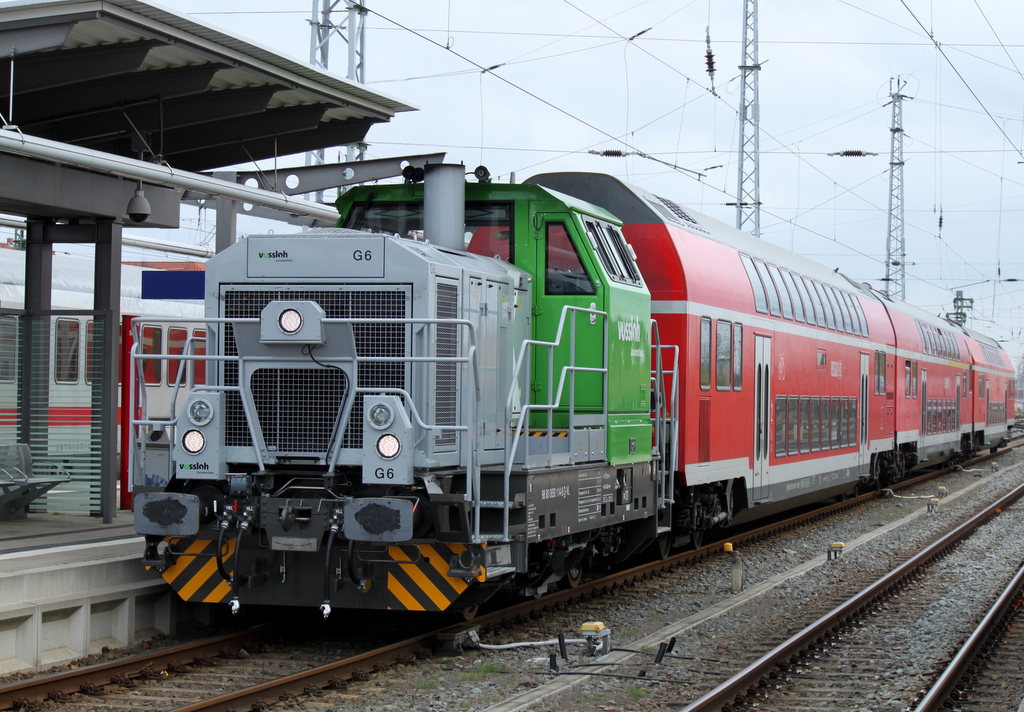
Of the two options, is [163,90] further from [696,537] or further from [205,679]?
[696,537]

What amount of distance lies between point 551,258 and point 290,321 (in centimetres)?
254

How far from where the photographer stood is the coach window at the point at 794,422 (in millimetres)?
15867

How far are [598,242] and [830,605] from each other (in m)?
4.18

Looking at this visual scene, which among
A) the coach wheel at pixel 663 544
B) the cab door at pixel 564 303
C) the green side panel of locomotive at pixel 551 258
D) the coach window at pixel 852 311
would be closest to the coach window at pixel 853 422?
the coach window at pixel 852 311

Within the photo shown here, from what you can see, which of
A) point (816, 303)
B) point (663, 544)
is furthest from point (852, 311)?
point (663, 544)

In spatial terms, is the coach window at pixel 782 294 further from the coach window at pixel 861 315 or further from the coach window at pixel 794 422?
the coach window at pixel 861 315

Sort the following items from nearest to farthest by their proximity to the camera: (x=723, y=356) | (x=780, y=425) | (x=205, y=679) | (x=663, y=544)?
1. (x=205, y=679)
2. (x=663, y=544)
3. (x=723, y=356)
4. (x=780, y=425)

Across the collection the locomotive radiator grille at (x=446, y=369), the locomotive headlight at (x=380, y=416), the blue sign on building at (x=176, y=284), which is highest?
the blue sign on building at (x=176, y=284)

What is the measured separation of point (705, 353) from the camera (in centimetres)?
1259

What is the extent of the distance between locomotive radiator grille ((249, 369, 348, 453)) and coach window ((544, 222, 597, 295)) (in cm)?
228

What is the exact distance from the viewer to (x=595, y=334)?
9398 millimetres

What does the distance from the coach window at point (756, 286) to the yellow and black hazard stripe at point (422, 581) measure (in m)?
7.87

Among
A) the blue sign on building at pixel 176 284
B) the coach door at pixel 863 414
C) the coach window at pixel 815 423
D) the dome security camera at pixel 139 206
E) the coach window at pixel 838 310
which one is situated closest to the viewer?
the dome security camera at pixel 139 206

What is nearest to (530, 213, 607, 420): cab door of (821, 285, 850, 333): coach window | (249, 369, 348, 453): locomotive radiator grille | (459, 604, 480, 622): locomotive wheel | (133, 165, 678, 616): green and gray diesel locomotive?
(133, 165, 678, 616): green and gray diesel locomotive
